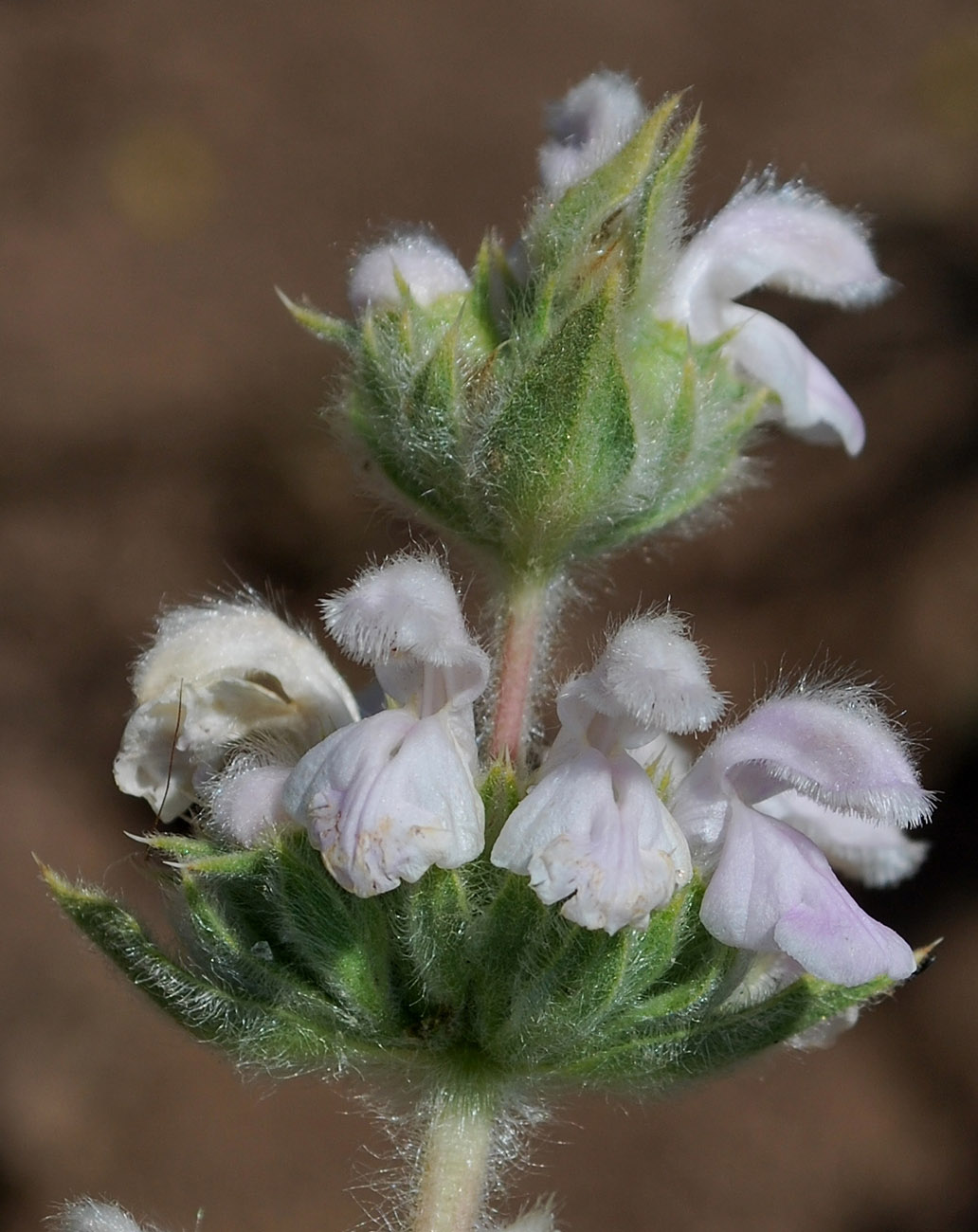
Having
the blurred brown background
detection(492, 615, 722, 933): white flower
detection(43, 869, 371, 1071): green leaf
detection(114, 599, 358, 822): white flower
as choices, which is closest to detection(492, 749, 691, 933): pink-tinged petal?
detection(492, 615, 722, 933): white flower

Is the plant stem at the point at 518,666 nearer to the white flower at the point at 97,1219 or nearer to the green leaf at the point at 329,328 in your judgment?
the green leaf at the point at 329,328

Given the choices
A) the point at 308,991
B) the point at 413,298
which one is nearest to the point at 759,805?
the point at 308,991

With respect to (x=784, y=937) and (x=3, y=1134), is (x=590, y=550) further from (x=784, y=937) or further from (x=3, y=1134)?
(x=3, y=1134)

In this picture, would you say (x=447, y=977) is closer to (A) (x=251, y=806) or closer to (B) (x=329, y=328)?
(A) (x=251, y=806)

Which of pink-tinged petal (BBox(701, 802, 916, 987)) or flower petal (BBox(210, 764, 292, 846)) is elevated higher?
flower petal (BBox(210, 764, 292, 846))

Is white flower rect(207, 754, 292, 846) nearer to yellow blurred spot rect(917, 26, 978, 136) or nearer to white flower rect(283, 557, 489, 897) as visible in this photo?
white flower rect(283, 557, 489, 897)

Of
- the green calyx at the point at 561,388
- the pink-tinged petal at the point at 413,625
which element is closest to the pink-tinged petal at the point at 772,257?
the green calyx at the point at 561,388
